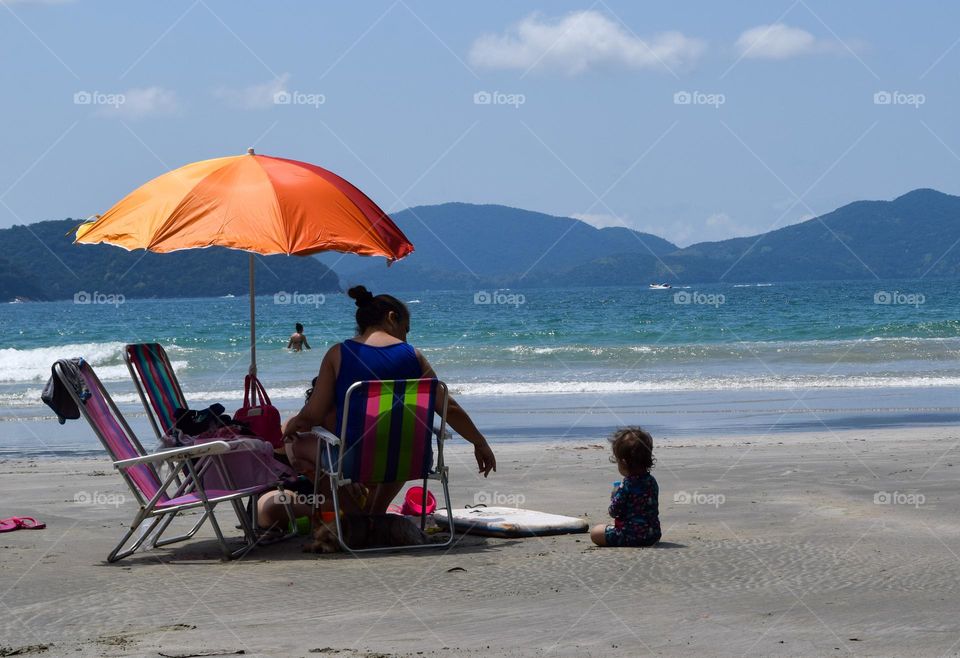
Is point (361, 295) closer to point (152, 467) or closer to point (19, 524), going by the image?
point (152, 467)

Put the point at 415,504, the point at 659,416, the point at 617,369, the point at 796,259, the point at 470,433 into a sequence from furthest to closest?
the point at 796,259
the point at 617,369
the point at 659,416
the point at 415,504
the point at 470,433

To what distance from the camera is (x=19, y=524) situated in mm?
6516

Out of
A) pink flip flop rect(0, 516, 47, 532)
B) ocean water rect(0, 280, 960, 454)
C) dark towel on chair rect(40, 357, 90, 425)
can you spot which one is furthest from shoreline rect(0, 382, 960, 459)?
dark towel on chair rect(40, 357, 90, 425)

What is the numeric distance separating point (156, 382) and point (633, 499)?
7.97 feet

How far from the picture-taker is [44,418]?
1563 cm

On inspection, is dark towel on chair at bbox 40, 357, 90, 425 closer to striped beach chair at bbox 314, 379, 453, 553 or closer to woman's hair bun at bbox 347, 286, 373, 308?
striped beach chair at bbox 314, 379, 453, 553

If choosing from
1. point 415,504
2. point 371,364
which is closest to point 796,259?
point 415,504

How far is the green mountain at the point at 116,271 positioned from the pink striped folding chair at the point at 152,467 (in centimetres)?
7774

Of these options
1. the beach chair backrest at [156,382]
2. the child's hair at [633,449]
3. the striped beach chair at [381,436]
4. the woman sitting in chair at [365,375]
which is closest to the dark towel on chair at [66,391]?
the beach chair backrest at [156,382]

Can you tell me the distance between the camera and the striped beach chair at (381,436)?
547cm

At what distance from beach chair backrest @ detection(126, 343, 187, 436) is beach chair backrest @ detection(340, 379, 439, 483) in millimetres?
995

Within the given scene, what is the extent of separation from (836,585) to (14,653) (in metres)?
3.00

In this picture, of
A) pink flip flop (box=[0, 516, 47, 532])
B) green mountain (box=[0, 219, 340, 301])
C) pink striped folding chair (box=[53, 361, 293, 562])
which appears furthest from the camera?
green mountain (box=[0, 219, 340, 301])

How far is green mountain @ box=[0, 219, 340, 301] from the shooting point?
87.4 m
